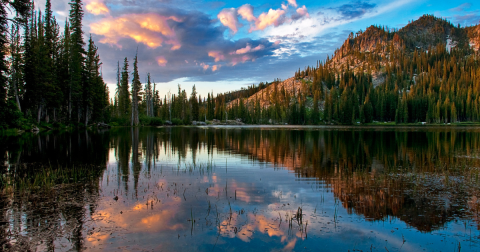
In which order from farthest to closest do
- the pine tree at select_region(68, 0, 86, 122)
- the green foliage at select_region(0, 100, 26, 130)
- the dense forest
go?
1. the pine tree at select_region(68, 0, 86, 122)
2. the dense forest
3. the green foliage at select_region(0, 100, 26, 130)

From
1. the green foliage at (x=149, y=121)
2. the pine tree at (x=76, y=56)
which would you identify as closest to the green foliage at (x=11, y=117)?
the pine tree at (x=76, y=56)

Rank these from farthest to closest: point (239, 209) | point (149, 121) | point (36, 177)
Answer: point (149, 121) < point (36, 177) < point (239, 209)

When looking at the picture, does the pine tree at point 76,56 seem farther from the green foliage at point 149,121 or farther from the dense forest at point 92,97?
the green foliage at point 149,121

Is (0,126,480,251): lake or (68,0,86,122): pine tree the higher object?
(68,0,86,122): pine tree

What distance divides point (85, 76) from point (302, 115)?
130 meters

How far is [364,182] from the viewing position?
1280cm

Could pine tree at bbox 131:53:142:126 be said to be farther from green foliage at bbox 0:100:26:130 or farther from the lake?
the lake

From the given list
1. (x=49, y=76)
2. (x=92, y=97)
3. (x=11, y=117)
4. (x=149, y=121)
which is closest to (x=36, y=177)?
(x=11, y=117)

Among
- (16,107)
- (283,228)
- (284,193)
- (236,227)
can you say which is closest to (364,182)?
(284,193)

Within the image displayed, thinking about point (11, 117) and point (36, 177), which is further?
point (11, 117)

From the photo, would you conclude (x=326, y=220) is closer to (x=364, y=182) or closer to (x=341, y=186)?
(x=341, y=186)

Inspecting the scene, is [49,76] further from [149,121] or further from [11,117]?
[149,121]

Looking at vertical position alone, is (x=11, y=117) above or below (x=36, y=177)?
above

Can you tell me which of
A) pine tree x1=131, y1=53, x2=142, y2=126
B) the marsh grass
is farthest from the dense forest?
the marsh grass
